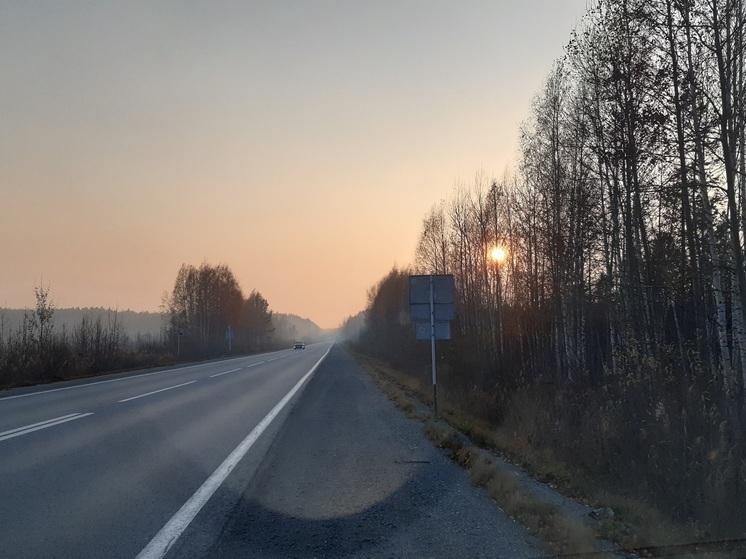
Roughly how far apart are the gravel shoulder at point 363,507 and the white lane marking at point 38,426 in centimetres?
→ 493

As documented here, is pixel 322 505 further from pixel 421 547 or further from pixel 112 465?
pixel 112 465

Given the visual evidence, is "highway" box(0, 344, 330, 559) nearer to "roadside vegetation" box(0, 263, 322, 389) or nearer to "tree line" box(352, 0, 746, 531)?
"tree line" box(352, 0, 746, 531)

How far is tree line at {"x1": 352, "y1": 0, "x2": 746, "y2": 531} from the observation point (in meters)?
7.70

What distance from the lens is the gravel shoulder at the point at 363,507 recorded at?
4867 mm

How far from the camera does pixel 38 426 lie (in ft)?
36.9

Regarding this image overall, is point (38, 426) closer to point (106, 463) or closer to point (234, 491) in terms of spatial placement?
point (106, 463)

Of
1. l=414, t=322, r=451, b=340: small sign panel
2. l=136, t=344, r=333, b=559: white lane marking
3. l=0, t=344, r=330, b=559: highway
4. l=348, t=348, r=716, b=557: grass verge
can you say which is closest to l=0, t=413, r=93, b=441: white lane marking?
l=0, t=344, r=330, b=559: highway

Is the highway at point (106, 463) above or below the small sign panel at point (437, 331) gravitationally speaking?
below

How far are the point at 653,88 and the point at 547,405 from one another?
277 inches

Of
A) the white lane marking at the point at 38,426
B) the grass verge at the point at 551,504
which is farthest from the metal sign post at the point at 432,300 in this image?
the white lane marking at the point at 38,426

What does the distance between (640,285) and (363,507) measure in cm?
789

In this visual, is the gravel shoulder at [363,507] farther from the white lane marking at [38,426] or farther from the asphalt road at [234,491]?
the white lane marking at [38,426]

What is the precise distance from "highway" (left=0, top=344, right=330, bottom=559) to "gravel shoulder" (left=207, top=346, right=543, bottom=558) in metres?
0.75

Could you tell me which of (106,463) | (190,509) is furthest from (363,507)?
(106,463)
